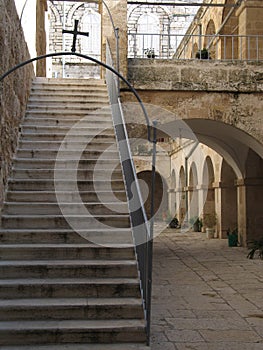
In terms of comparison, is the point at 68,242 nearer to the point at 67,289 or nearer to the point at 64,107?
the point at 67,289

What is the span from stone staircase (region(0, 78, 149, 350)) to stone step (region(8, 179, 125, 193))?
1cm

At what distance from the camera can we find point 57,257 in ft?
16.7

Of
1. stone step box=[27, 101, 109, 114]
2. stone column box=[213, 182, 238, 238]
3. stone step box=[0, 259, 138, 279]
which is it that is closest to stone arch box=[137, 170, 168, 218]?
stone column box=[213, 182, 238, 238]

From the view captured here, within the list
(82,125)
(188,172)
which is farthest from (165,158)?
(82,125)

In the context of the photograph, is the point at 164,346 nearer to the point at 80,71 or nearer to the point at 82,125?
the point at 82,125

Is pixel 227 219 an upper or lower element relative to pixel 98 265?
lower

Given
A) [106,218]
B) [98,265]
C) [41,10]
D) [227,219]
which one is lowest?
[227,219]

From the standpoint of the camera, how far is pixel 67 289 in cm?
458

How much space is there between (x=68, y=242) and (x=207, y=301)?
6.70 ft

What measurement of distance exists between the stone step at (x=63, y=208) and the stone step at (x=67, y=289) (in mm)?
1310

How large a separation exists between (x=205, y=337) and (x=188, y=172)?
48.4 feet

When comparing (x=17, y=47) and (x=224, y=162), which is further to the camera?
(x=224, y=162)

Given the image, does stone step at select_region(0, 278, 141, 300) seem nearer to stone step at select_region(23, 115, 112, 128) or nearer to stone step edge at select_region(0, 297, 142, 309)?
stone step edge at select_region(0, 297, 142, 309)

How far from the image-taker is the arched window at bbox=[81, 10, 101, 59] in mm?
24750
